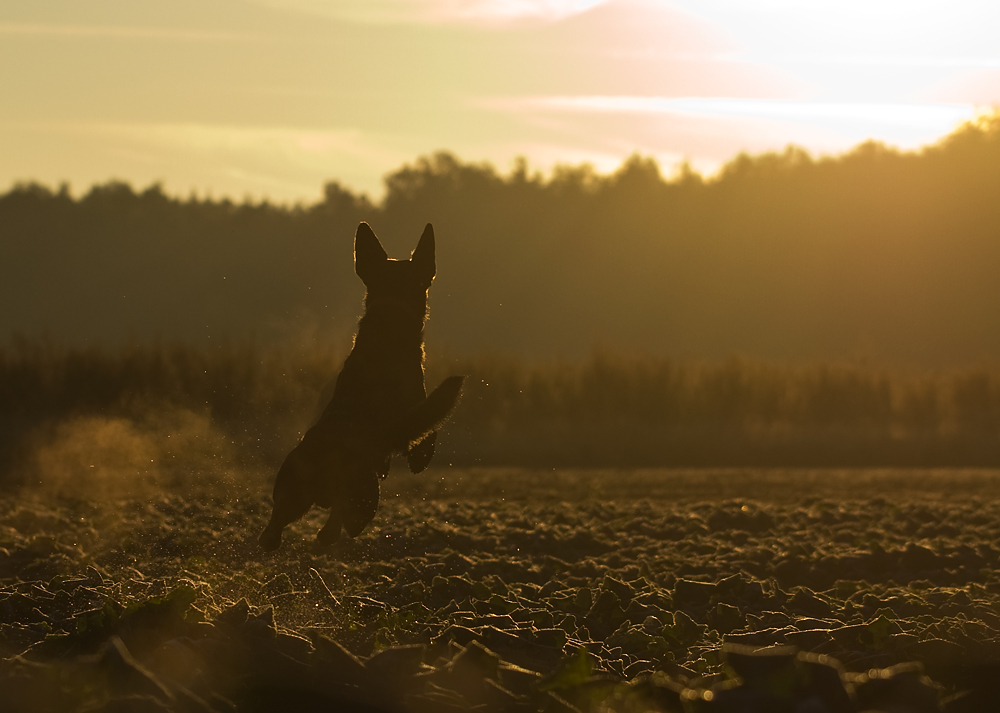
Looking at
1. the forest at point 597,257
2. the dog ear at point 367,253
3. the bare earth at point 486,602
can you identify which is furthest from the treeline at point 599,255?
the dog ear at point 367,253

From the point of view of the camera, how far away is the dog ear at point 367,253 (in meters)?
7.81

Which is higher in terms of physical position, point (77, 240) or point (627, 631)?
point (77, 240)

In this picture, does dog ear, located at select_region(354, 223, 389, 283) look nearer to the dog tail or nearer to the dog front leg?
the dog tail

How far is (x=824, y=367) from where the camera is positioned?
24.8 meters

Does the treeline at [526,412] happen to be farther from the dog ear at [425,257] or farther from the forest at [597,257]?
the forest at [597,257]

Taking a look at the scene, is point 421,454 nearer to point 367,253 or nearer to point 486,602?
point 486,602

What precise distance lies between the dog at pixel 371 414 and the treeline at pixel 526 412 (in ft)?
30.3

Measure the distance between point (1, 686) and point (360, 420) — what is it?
9.08ft

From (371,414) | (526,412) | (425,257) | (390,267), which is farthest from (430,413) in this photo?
(526,412)

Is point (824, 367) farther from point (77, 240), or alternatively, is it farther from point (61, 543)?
point (77, 240)

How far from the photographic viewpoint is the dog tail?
6840mm

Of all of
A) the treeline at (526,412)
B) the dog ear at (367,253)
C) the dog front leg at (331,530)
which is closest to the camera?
the dog front leg at (331,530)

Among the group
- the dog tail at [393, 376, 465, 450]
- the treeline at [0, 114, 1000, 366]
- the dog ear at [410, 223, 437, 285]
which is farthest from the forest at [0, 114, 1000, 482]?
the dog tail at [393, 376, 465, 450]

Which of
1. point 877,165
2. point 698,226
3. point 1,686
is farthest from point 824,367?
point 877,165
